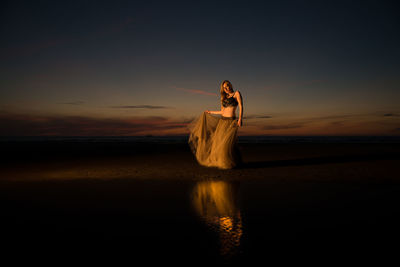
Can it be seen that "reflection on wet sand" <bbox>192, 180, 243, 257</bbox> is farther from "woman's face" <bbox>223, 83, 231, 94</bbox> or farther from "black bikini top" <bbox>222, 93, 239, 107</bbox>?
"woman's face" <bbox>223, 83, 231, 94</bbox>

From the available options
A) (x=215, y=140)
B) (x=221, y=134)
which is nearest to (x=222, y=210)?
(x=221, y=134)

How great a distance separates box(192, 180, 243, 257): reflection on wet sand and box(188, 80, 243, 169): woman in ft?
9.73

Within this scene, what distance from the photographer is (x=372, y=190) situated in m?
6.19

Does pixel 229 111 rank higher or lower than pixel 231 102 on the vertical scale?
lower

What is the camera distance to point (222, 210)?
4.67 metres

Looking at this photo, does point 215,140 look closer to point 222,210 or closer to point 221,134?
point 221,134

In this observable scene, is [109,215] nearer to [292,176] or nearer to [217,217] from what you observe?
[217,217]

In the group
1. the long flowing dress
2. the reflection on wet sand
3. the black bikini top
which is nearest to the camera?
the reflection on wet sand

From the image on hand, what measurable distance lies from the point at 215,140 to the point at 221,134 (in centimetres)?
39

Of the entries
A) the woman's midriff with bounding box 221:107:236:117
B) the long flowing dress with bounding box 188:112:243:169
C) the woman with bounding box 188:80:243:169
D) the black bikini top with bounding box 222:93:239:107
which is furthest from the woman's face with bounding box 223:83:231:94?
the long flowing dress with bounding box 188:112:243:169

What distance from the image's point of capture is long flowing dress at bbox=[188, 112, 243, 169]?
33.2ft

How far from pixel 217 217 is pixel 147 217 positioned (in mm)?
1114

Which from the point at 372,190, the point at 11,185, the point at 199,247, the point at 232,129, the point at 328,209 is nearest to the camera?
the point at 199,247

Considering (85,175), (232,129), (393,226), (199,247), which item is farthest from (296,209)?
(85,175)
